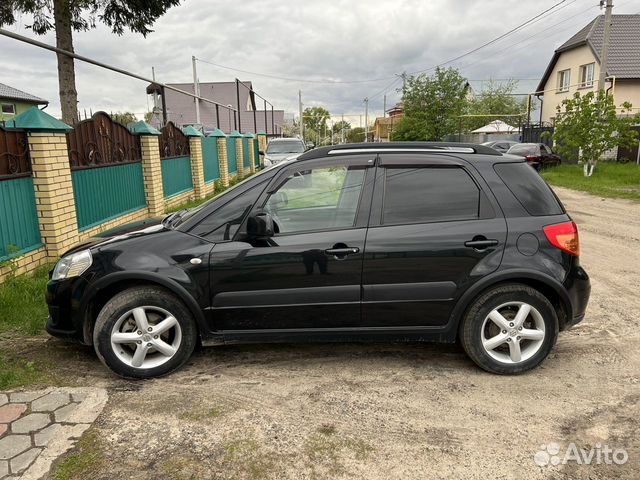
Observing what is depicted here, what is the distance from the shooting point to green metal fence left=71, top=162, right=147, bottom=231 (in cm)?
711

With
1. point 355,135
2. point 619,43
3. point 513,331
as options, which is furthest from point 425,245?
point 355,135

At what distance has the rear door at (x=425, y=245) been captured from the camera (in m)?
3.33

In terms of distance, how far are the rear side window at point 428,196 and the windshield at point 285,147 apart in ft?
55.0

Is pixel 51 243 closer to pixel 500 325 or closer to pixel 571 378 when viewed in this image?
pixel 500 325

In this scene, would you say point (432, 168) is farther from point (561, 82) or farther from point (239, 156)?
point (561, 82)

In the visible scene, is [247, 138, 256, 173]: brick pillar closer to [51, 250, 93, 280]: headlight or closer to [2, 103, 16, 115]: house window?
[2, 103, 16, 115]: house window

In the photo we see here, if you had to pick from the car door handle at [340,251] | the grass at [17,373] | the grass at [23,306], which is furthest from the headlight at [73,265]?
the car door handle at [340,251]

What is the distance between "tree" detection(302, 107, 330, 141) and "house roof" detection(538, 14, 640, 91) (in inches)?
2801

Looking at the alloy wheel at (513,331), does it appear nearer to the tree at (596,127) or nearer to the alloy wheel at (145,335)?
the alloy wheel at (145,335)

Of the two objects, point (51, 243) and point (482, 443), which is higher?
point (51, 243)

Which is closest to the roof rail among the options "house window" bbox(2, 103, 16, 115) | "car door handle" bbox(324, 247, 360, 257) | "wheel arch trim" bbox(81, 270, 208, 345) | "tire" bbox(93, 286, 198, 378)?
"car door handle" bbox(324, 247, 360, 257)

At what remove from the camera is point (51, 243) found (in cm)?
601

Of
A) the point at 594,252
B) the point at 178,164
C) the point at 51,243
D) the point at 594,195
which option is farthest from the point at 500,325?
the point at 594,195

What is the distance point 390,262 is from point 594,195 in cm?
1398
